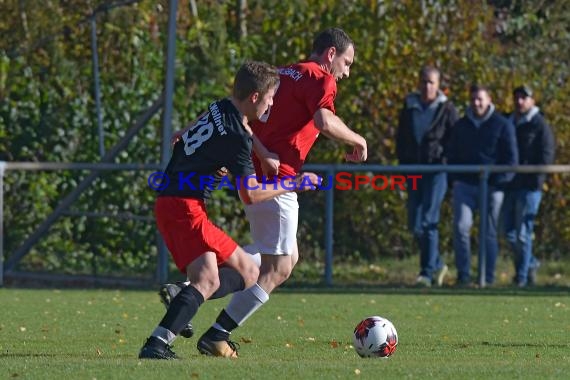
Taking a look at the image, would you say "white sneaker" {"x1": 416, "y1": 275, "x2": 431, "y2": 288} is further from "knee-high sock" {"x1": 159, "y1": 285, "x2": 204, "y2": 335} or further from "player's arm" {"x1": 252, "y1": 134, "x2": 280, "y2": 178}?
"knee-high sock" {"x1": 159, "y1": 285, "x2": 204, "y2": 335}

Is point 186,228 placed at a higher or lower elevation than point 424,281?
higher

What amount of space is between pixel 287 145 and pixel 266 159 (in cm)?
42

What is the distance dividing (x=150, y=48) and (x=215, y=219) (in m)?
2.51

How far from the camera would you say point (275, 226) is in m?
9.59

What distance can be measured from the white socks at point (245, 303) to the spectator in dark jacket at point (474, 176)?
7.54 m

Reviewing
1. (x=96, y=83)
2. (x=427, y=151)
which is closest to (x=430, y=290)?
(x=427, y=151)

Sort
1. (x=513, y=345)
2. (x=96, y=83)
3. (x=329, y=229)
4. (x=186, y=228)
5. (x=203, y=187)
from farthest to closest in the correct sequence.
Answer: (x=96, y=83)
(x=329, y=229)
(x=513, y=345)
(x=203, y=187)
(x=186, y=228)

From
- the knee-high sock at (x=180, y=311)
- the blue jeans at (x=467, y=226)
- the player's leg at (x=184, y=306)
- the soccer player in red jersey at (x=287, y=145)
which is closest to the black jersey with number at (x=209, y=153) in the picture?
the player's leg at (x=184, y=306)

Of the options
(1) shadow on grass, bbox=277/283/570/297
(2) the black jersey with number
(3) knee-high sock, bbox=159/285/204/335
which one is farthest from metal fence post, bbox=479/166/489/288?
(3) knee-high sock, bbox=159/285/204/335

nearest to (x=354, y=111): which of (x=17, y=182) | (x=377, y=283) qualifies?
(x=377, y=283)

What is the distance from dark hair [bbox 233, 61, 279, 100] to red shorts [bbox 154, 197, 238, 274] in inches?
26.7

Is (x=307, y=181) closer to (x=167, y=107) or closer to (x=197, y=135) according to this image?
(x=197, y=135)

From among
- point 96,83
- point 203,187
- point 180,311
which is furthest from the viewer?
point 96,83

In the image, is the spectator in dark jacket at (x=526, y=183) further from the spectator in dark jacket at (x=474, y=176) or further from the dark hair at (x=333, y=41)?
the dark hair at (x=333, y=41)
